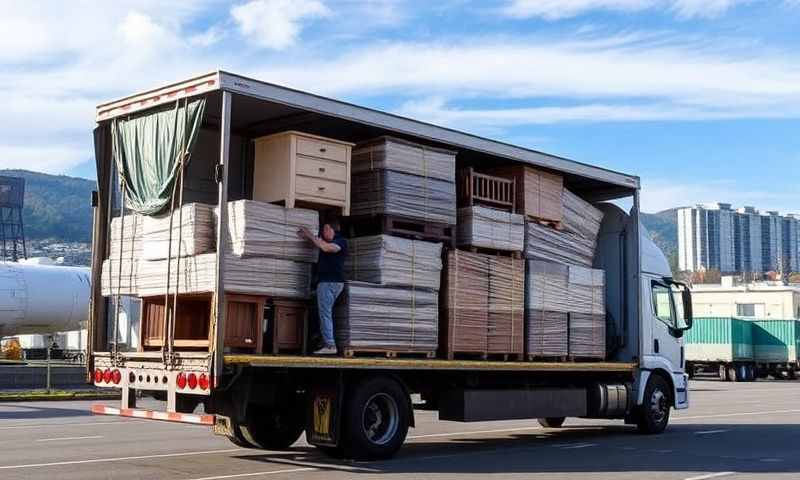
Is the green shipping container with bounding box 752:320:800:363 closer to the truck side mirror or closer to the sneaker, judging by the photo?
the truck side mirror

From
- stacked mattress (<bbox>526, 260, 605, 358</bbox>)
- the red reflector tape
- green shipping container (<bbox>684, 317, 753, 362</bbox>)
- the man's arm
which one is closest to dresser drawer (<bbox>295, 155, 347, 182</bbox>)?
the man's arm

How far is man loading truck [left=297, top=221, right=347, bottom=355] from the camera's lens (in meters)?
11.3

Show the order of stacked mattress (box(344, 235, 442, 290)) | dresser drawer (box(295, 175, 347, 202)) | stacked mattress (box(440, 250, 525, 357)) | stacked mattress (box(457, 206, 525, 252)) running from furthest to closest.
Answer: stacked mattress (box(457, 206, 525, 252)) → stacked mattress (box(440, 250, 525, 357)) → stacked mattress (box(344, 235, 442, 290)) → dresser drawer (box(295, 175, 347, 202))

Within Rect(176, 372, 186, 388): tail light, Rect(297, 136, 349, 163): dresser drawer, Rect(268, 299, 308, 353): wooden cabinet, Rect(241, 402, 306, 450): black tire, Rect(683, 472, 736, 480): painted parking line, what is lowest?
Rect(683, 472, 736, 480): painted parking line

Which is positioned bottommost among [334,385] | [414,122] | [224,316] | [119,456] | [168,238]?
[119,456]

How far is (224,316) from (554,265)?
5.89m

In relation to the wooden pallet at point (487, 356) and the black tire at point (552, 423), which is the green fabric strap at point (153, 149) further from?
the black tire at point (552, 423)

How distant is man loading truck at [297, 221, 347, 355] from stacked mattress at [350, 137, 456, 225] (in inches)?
38.9

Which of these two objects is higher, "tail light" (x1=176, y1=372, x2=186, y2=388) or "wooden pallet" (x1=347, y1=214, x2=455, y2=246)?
"wooden pallet" (x1=347, y1=214, x2=455, y2=246)

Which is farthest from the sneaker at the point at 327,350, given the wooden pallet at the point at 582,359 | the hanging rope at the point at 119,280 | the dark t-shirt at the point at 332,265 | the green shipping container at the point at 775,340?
the green shipping container at the point at 775,340

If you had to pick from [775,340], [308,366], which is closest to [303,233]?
[308,366]

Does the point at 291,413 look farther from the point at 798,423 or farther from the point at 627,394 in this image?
the point at 798,423

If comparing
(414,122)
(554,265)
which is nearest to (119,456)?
(414,122)

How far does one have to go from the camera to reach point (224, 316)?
10297 millimetres
